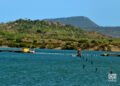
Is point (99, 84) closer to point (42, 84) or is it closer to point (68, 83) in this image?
point (68, 83)

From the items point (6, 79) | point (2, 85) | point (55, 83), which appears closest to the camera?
point (2, 85)

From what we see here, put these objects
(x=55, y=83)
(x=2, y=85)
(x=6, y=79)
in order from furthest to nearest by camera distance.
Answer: (x=6, y=79) → (x=55, y=83) → (x=2, y=85)

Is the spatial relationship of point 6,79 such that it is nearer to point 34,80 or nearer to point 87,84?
point 34,80

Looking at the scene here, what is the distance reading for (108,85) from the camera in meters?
68.4

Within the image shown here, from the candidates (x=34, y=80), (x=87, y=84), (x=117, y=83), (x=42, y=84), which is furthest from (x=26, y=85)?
(x=117, y=83)

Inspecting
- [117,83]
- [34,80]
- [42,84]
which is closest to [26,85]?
[42,84]

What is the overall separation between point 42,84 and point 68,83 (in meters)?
5.73

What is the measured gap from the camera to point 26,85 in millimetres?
63938

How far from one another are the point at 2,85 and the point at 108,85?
2131cm

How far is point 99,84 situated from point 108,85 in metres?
1.96

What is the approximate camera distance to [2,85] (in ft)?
208

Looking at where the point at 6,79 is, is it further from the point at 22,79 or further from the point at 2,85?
the point at 2,85

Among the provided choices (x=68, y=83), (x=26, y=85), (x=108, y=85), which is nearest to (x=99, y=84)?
(x=108, y=85)

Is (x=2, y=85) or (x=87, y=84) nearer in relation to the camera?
(x=2, y=85)
